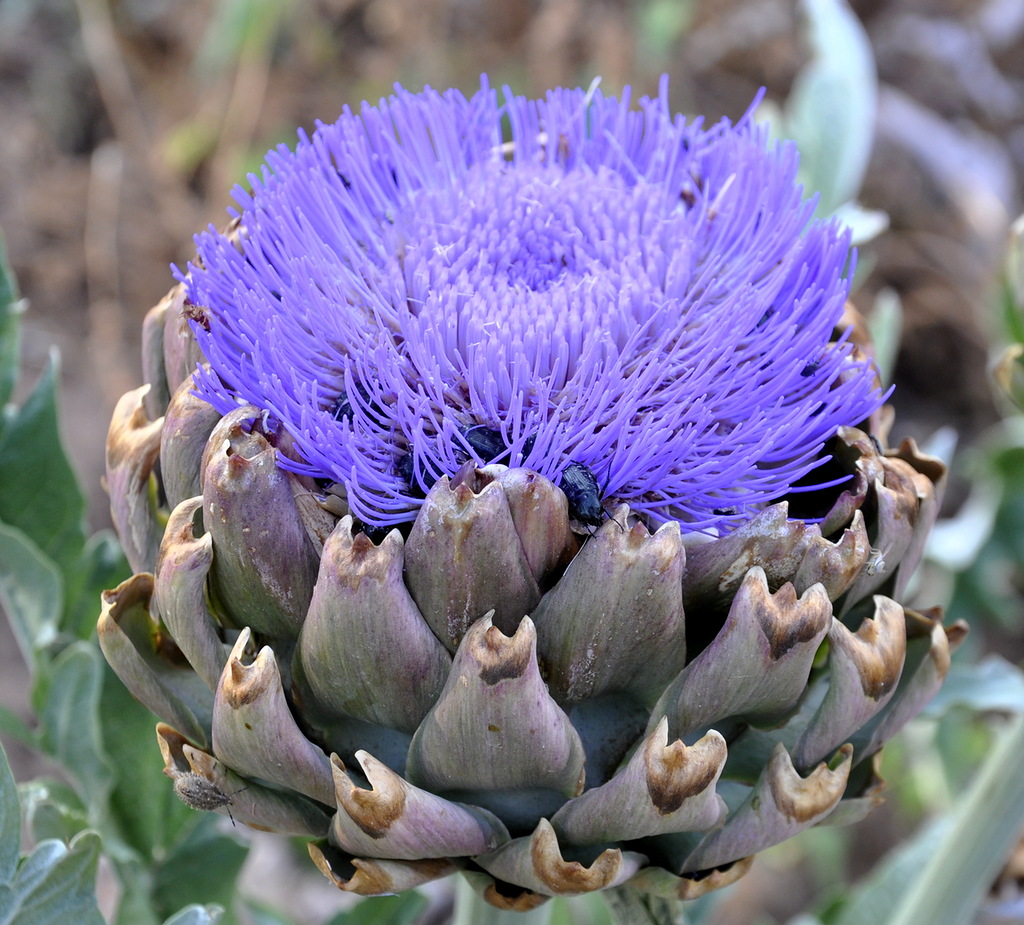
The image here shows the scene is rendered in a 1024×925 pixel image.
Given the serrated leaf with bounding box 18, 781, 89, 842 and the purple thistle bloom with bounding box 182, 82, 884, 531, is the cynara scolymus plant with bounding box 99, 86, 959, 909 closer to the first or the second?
the purple thistle bloom with bounding box 182, 82, 884, 531

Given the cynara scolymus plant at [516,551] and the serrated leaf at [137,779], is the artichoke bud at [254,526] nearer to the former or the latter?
the cynara scolymus plant at [516,551]

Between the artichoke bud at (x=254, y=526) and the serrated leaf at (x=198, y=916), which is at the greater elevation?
the artichoke bud at (x=254, y=526)

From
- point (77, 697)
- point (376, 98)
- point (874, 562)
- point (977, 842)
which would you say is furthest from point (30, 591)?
point (376, 98)

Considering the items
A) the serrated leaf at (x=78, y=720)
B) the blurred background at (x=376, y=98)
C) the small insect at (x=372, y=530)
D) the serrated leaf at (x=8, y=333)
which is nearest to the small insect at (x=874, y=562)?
the small insect at (x=372, y=530)

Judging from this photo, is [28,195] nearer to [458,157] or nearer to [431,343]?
A: [458,157]

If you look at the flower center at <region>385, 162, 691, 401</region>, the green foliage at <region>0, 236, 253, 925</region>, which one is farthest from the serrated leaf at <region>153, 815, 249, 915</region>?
the flower center at <region>385, 162, 691, 401</region>

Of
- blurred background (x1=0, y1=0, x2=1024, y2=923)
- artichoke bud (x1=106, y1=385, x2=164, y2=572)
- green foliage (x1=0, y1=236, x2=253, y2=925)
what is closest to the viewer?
artichoke bud (x1=106, y1=385, x2=164, y2=572)
